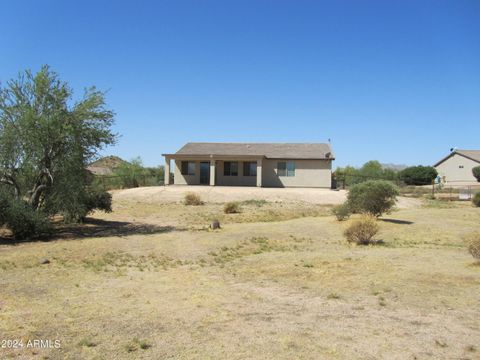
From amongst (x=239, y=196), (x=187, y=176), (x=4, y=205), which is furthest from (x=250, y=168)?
(x=4, y=205)

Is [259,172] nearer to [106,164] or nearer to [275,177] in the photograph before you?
[275,177]

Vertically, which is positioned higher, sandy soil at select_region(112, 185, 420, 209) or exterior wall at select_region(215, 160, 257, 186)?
exterior wall at select_region(215, 160, 257, 186)

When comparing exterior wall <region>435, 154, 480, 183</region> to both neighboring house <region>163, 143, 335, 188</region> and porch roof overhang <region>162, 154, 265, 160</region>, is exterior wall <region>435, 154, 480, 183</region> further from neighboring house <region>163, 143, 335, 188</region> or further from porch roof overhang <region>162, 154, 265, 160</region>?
porch roof overhang <region>162, 154, 265, 160</region>

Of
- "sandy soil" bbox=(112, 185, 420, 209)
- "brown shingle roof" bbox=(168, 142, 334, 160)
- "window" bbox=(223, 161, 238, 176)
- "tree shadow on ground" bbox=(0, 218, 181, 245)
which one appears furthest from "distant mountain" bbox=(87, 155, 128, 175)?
"window" bbox=(223, 161, 238, 176)

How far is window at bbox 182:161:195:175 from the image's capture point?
36062 mm

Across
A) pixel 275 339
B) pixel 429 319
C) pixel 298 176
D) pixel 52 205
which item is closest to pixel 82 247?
pixel 52 205

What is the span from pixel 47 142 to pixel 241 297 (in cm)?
1038

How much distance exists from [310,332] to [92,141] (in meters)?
12.5

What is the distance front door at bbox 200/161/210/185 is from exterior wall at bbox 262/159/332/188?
4.65m

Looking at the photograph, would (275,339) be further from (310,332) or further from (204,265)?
(204,265)

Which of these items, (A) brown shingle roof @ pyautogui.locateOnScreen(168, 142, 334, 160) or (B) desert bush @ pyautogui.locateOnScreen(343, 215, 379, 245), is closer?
(B) desert bush @ pyautogui.locateOnScreen(343, 215, 379, 245)

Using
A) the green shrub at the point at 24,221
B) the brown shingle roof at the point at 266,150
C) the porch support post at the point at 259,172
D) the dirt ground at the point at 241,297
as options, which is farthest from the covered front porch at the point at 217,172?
the green shrub at the point at 24,221

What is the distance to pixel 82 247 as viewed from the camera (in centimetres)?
1195

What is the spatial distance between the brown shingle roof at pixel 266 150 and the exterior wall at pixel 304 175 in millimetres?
561
